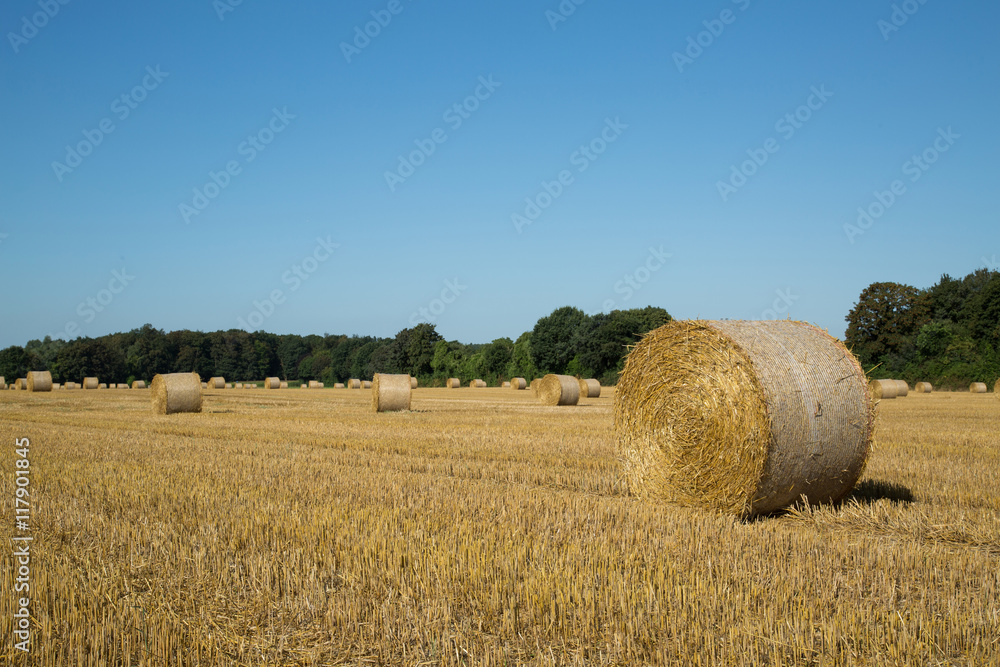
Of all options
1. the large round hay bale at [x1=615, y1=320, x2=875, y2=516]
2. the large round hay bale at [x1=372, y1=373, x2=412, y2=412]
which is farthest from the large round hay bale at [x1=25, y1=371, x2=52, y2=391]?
the large round hay bale at [x1=615, y1=320, x2=875, y2=516]

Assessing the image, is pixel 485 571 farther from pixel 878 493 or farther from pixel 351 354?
pixel 351 354

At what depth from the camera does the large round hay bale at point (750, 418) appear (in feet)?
21.8

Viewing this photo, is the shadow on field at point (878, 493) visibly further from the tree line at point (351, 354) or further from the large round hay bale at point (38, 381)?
the large round hay bale at point (38, 381)

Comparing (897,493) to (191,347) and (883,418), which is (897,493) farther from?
(191,347)

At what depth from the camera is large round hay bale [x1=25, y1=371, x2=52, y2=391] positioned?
39.0 meters

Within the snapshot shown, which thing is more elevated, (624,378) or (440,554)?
(624,378)

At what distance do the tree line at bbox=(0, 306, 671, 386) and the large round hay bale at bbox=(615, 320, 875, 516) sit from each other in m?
31.1

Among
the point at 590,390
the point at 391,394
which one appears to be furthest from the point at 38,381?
the point at 590,390

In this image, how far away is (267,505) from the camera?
256 inches

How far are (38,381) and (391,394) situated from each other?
27.5 metres

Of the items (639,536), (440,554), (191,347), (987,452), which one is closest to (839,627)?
(639,536)

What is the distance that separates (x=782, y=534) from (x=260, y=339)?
108 meters

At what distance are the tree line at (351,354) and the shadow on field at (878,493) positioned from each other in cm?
3056

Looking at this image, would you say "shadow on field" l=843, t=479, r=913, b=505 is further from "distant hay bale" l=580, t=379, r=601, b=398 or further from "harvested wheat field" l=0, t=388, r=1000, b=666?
"distant hay bale" l=580, t=379, r=601, b=398
